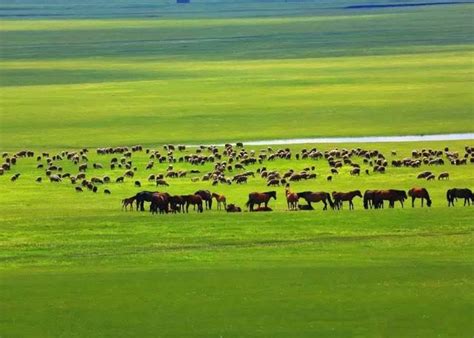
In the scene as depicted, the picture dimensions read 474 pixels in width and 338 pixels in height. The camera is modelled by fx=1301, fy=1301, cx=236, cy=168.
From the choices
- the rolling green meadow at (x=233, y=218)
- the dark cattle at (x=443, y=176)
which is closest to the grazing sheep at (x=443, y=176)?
the dark cattle at (x=443, y=176)

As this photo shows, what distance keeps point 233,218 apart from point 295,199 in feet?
6.95

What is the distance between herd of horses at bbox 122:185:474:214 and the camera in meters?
29.7

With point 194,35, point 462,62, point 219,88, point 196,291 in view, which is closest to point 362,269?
point 196,291

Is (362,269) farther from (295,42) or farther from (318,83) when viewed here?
(295,42)

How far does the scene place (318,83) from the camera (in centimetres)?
6625

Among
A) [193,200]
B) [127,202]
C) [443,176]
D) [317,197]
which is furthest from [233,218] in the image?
[443,176]

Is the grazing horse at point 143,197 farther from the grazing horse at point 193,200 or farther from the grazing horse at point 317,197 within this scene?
the grazing horse at point 317,197

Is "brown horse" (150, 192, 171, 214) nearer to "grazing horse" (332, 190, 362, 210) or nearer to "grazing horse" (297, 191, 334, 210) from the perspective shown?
"grazing horse" (297, 191, 334, 210)

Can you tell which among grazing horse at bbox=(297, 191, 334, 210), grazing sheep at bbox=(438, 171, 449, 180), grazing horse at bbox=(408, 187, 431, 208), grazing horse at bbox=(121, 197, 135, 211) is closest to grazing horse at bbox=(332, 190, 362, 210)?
grazing horse at bbox=(297, 191, 334, 210)

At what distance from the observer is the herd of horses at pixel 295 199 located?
97.6 ft

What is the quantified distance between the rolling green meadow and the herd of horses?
1.17 ft

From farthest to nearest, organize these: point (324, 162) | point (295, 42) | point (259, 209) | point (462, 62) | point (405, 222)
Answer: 1. point (295, 42)
2. point (462, 62)
3. point (324, 162)
4. point (259, 209)
5. point (405, 222)

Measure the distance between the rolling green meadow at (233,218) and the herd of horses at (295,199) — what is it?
0.36 m

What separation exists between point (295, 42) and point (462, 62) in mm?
22498
